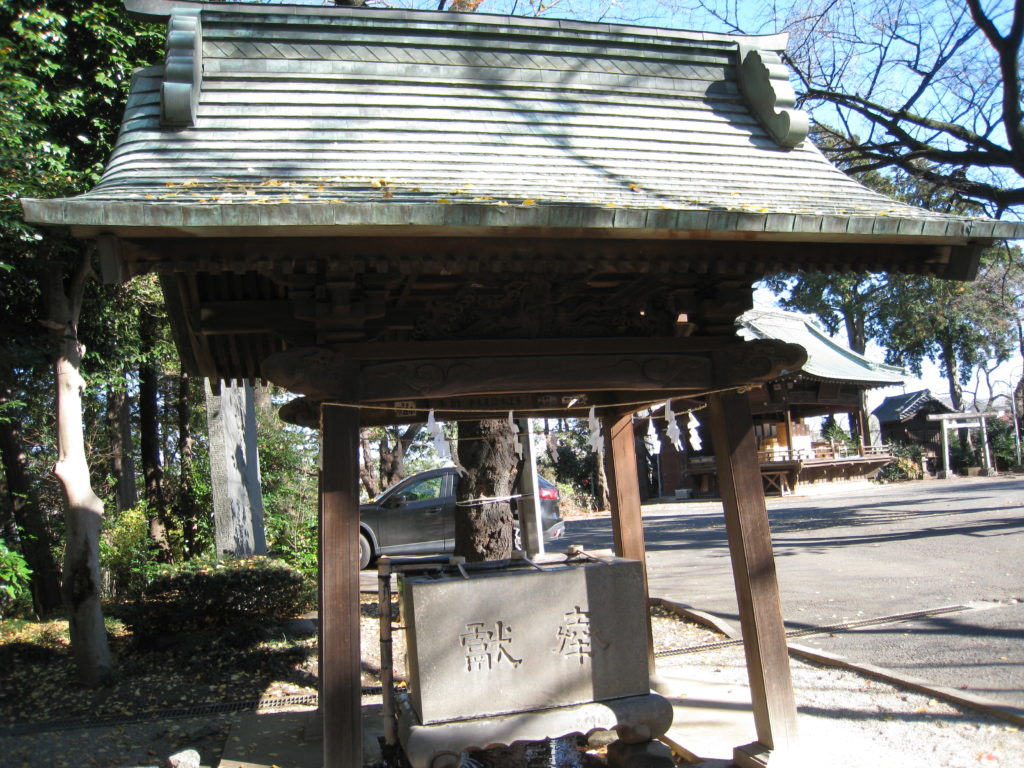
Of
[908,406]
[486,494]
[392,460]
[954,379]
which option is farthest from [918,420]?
[486,494]

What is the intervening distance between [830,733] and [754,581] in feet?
4.41

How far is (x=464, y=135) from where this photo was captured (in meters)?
4.81

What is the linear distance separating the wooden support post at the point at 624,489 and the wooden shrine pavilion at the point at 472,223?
1.60ft

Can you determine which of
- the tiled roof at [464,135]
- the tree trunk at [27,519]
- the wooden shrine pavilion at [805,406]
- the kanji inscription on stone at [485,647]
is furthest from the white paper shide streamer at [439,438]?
the wooden shrine pavilion at [805,406]

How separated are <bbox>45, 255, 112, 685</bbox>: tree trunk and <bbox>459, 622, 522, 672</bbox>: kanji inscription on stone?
17.0ft

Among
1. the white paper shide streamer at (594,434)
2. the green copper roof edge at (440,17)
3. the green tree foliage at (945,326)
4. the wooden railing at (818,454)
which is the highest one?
the green tree foliage at (945,326)

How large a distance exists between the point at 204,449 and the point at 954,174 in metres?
15.0

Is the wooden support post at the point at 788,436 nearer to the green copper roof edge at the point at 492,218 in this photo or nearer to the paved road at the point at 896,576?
the paved road at the point at 896,576

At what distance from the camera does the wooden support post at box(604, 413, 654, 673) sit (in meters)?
5.93

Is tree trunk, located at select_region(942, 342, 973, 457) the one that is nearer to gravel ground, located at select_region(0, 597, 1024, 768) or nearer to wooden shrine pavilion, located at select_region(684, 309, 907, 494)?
wooden shrine pavilion, located at select_region(684, 309, 907, 494)

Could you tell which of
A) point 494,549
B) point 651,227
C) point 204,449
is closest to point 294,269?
point 651,227

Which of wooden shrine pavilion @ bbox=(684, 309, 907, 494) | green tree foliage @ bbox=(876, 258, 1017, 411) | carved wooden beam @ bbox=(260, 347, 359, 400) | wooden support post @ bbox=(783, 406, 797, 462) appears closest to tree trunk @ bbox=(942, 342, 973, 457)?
green tree foliage @ bbox=(876, 258, 1017, 411)

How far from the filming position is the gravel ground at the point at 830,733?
4.42 metres

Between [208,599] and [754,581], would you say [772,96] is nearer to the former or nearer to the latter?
[754,581]
